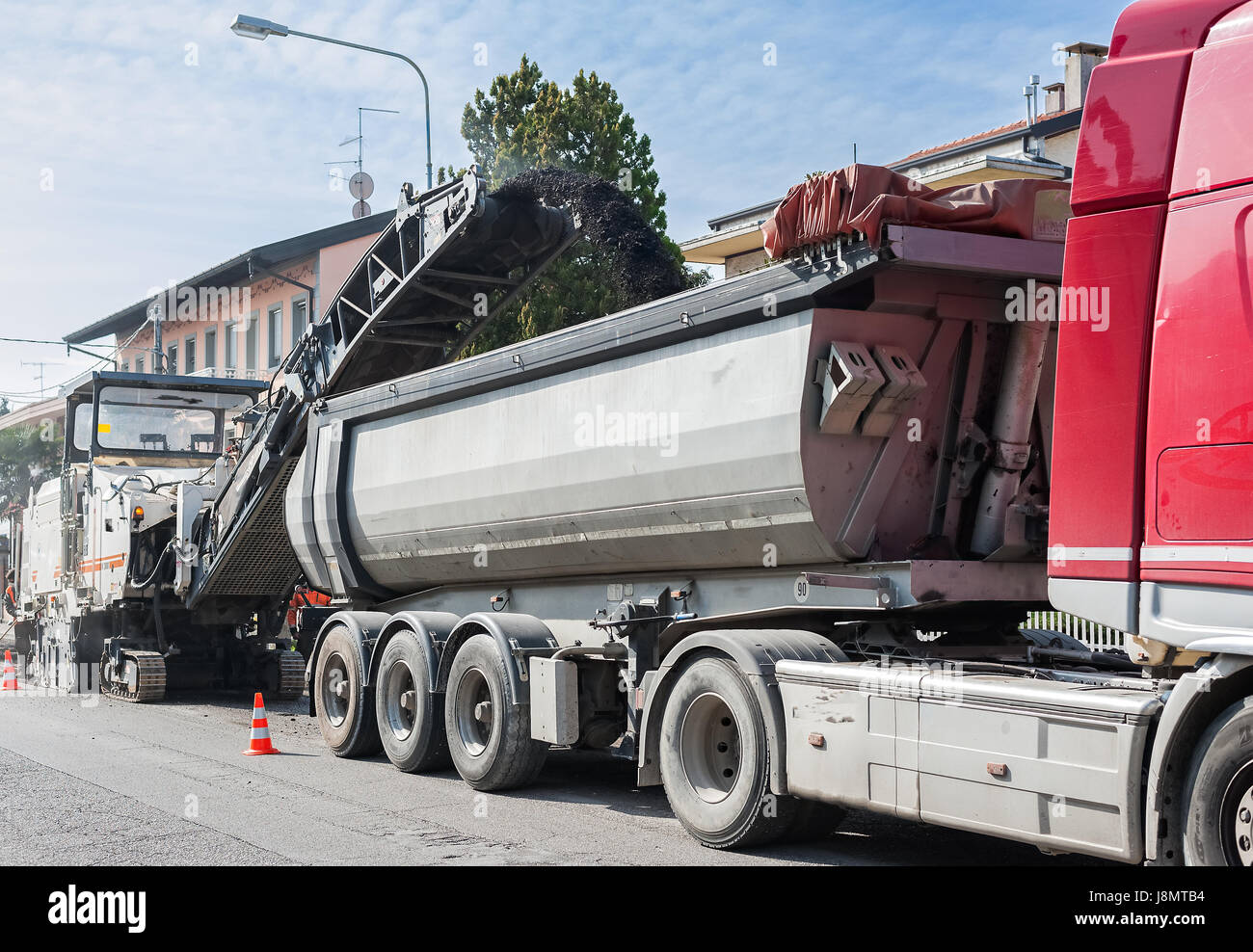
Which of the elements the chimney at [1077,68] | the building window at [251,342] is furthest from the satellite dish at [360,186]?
the chimney at [1077,68]

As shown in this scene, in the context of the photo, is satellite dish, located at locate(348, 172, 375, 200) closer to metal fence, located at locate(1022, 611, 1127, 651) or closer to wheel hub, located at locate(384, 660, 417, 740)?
wheel hub, located at locate(384, 660, 417, 740)

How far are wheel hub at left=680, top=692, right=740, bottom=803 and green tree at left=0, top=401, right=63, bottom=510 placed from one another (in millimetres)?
44285

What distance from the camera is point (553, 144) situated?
1856 cm

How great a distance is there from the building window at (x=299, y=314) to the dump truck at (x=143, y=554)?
51.9 ft

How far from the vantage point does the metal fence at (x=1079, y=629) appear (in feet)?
23.7

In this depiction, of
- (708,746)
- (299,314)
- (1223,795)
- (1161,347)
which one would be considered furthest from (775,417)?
(299,314)

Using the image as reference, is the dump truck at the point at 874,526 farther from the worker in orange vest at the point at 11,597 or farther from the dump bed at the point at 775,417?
the worker in orange vest at the point at 11,597

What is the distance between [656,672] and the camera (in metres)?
7.76

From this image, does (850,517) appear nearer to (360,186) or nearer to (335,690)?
(335,690)

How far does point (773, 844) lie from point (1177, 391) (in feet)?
10.9

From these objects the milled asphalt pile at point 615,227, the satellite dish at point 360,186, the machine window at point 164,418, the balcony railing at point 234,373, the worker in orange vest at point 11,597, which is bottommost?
the worker in orange vest at point 11,597

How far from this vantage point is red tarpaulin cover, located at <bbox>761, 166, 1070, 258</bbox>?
679 cm
